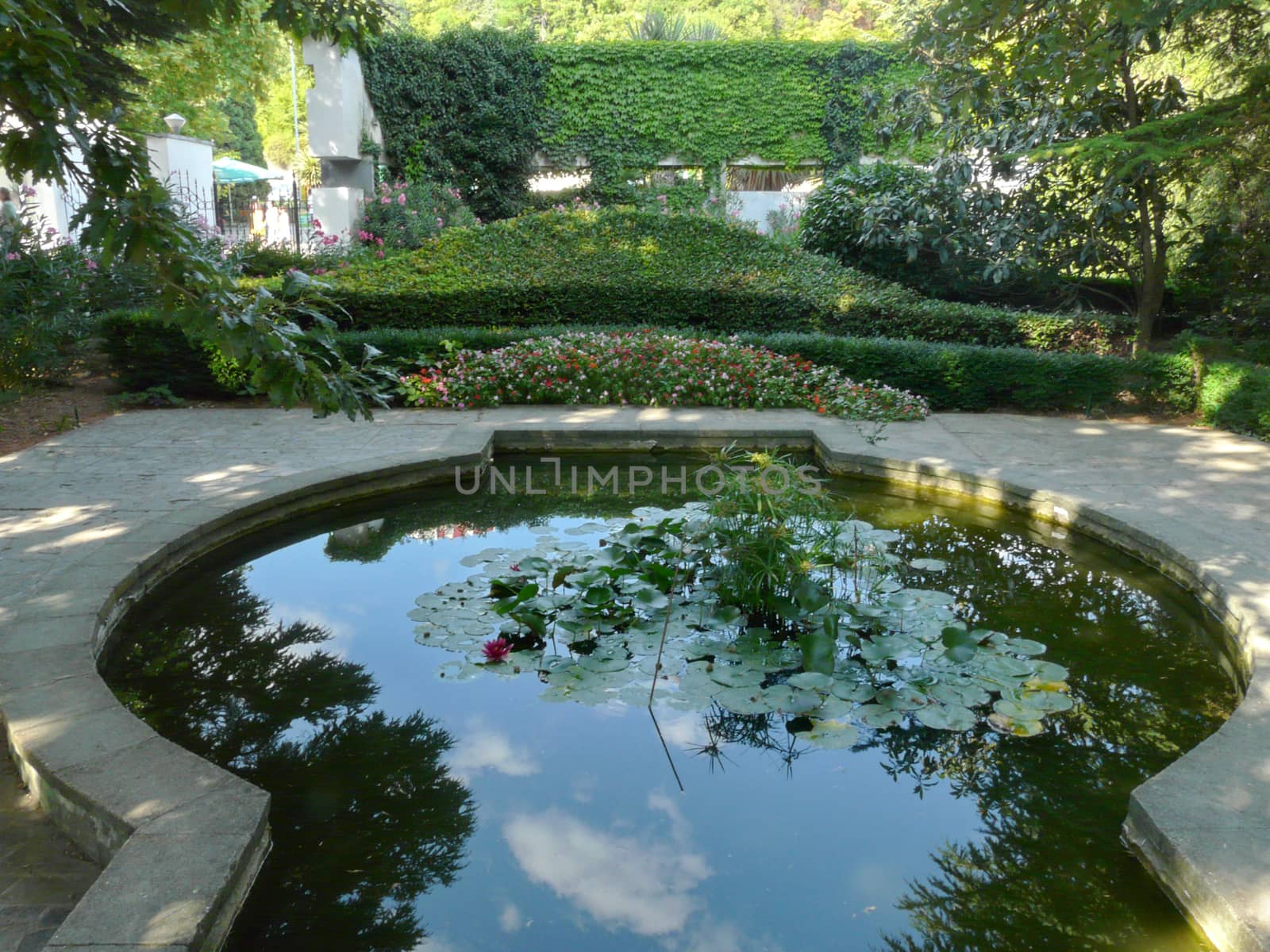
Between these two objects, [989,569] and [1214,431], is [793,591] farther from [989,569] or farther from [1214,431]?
[1214,431]

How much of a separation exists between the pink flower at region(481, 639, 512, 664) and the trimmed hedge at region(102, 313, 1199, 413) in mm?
4769

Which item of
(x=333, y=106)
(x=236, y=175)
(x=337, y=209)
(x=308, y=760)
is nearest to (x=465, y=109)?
(x=333, y=106)

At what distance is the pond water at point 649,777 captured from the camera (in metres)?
2.44

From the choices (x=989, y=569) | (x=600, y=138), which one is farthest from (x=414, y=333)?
(x=600, y=138)

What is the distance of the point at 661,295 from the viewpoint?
1002cm

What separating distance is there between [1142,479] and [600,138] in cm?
1315

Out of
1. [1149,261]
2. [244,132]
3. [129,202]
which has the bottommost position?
[129,202]

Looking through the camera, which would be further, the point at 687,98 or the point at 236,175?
the point at 236,175

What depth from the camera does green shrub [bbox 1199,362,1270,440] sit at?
7.32 meters

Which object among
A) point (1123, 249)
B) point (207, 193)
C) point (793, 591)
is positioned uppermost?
point (207, 193)

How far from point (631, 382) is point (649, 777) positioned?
17.8 ft

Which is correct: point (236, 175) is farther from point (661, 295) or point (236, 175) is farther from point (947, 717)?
point (947, 717)

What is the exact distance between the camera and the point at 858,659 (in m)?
3.75

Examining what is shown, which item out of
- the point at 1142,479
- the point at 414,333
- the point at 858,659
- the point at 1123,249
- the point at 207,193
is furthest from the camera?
the point at 207,193
